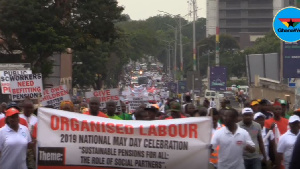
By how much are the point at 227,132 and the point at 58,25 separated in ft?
87.6

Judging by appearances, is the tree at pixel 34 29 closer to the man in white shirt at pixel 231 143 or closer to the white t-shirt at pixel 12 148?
the white t-shirt at pixel 12 148

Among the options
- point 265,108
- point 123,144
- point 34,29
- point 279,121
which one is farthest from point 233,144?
point 34,29

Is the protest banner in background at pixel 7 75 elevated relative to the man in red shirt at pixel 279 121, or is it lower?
elevated

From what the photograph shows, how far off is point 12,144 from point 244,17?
140537mm

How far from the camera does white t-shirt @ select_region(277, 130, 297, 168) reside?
33.9ft

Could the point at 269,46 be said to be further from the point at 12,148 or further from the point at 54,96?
the point at 12,148

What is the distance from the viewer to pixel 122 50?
228 ft

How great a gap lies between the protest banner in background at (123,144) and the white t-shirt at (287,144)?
1139 millimetres

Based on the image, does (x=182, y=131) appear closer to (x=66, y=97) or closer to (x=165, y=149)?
(x=165, y=149)

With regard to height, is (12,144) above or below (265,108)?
below

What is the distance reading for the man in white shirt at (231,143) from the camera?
32.8ft

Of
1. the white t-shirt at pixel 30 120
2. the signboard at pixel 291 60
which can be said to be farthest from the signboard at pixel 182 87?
the white t-shirt at pixel 30 120

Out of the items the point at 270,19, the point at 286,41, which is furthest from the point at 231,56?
the point at 286,41

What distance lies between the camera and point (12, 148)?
10.2 meters
